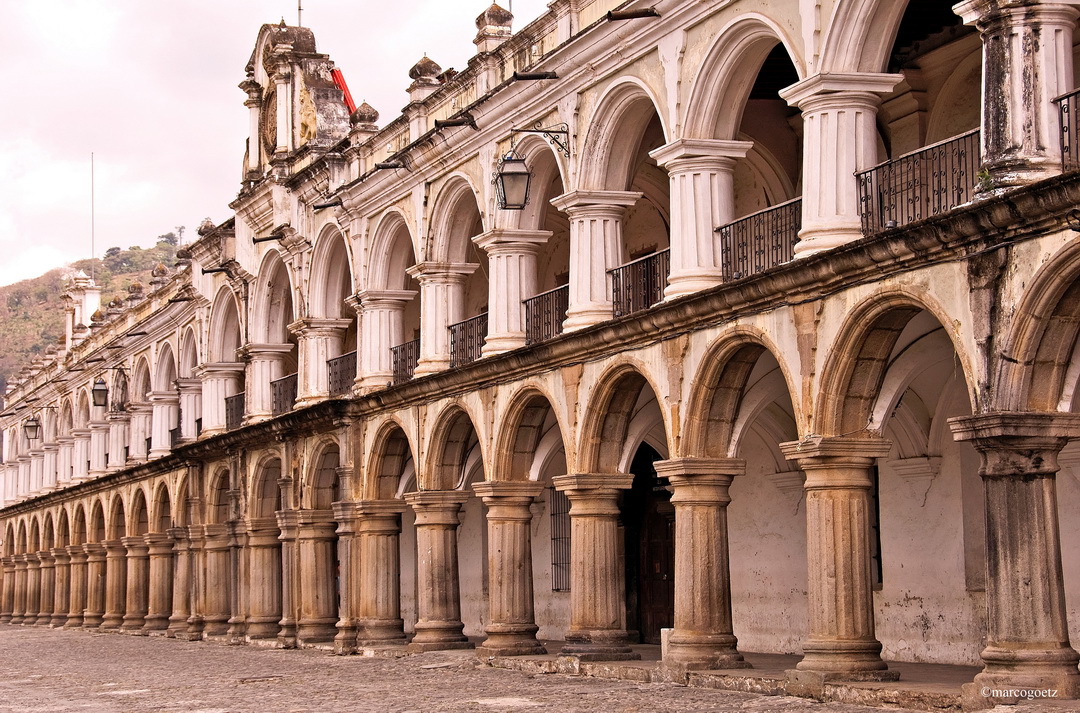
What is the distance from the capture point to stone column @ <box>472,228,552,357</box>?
22516 mm

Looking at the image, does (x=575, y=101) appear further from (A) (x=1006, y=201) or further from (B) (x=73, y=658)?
(B) (x=73, y=658)

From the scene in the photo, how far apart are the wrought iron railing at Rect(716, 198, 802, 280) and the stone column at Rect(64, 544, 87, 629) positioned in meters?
32.5

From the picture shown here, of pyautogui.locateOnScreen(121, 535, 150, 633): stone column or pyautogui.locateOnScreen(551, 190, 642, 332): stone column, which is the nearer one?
pyautogui.locateOnScreen(551, 190, 642, 332): stone column

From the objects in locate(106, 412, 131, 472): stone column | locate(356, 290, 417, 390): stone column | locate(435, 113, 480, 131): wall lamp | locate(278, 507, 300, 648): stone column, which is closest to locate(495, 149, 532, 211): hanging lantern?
locate(435, 113, 480, 131): wall lamp

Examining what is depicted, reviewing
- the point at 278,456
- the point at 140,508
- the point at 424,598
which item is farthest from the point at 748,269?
the point at 140,508

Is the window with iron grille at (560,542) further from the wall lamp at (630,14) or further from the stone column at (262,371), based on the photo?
the wall lamp at (630,14)

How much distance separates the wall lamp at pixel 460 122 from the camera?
2295cm

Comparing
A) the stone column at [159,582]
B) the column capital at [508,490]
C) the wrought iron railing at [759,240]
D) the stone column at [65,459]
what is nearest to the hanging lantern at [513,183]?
the wrought iron railing at [759,240]

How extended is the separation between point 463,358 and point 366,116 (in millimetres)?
5385

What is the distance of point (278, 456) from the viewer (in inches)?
1212

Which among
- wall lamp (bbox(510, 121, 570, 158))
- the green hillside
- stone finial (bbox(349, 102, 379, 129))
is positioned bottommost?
wall lamp (bbox(510, 121, 570, 158))

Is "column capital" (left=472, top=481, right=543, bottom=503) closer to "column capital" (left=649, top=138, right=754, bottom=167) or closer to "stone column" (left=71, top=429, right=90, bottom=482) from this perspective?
"column capital" (left=649, top=138, right=754, bottom=167)

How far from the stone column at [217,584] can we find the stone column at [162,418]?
6.94 meters

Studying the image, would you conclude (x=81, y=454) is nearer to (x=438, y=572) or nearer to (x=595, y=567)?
(x=438, y=572)
